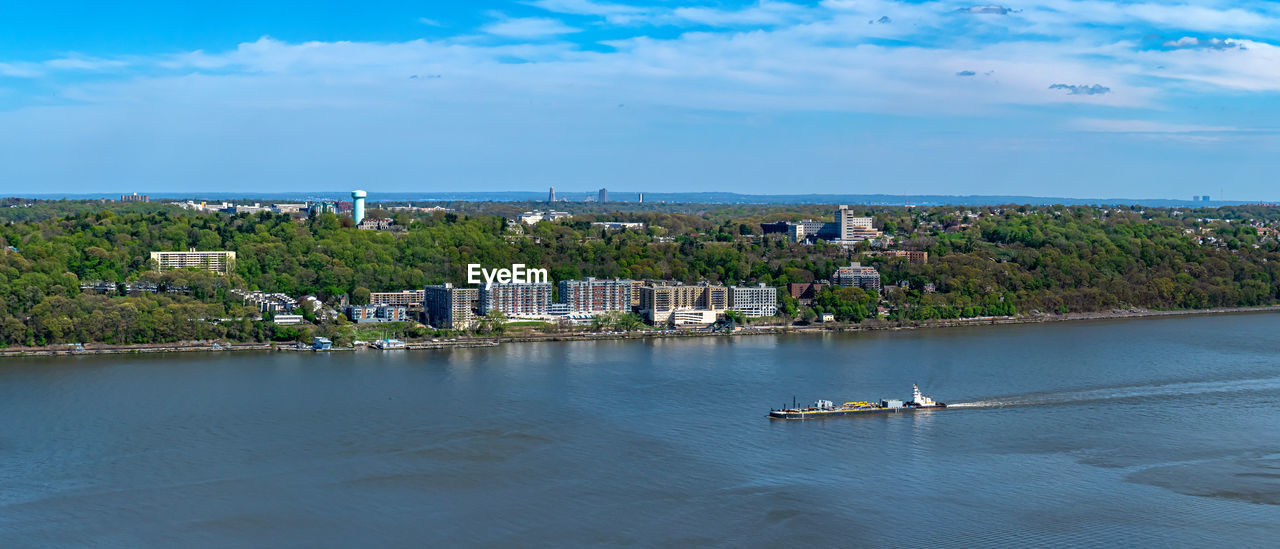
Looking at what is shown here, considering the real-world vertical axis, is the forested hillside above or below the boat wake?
above

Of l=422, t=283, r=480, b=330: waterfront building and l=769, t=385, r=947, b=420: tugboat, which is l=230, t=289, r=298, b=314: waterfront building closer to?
l=422, t=283, r=480, b=330: waterfront building

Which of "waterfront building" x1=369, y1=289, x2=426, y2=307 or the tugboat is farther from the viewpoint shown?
"waterfront building" x1=369, y1=289, x2=426, y2=307

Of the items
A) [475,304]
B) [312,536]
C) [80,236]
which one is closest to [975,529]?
[312,536]

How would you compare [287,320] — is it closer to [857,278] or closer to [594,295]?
[594,295]

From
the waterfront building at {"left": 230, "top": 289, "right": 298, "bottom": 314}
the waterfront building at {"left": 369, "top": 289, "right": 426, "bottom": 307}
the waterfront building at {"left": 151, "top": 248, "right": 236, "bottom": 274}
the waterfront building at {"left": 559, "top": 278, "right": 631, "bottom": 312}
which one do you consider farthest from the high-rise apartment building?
the waterfront building at {"left": 230, "top": 289, "right": 298, "bottom": 314}

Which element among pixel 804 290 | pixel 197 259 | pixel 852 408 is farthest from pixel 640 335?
pixel 197 259
